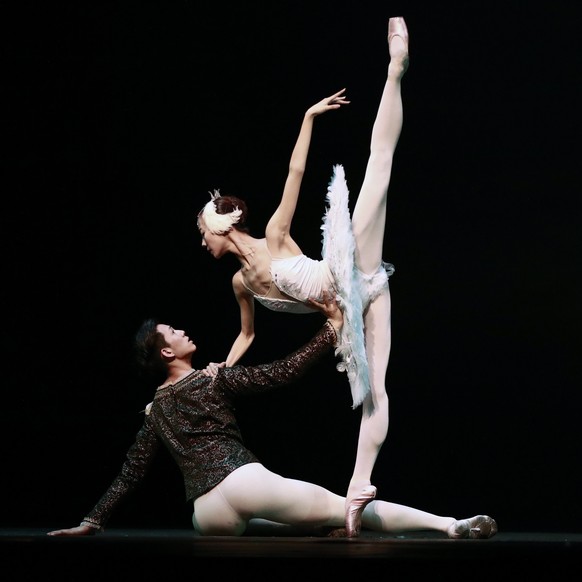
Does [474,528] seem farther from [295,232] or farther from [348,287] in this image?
[295,232]

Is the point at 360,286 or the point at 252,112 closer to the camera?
the point at 360,286

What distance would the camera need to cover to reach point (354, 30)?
185 inches

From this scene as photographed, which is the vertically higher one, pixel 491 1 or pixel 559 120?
pixel 491 1

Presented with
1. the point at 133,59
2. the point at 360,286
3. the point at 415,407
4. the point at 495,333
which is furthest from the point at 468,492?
the point at 133,59

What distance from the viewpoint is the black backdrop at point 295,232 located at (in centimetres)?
460

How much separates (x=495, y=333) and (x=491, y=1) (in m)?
1.52

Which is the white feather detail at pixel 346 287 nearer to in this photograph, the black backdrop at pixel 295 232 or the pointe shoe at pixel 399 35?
the pointe shoe at pixel 399 35

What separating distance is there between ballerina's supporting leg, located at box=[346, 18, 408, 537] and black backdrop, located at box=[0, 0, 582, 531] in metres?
1.05

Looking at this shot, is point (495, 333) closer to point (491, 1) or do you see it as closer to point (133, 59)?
point (491, 1)

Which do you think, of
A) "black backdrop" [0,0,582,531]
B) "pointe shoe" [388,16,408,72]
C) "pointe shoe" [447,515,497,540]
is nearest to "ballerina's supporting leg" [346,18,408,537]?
"pointe shoe" [388,16,408,72]

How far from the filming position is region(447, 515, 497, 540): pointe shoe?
10.8ft

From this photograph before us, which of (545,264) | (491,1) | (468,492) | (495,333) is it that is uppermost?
(491,1)

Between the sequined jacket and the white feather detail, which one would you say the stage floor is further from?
the white feather detail

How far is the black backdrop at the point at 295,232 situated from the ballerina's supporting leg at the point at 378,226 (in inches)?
41.3
